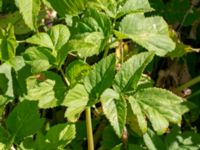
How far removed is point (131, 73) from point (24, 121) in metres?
0.29

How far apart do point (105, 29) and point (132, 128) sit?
38cm

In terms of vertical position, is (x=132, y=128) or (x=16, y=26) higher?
(x=16, y=26)

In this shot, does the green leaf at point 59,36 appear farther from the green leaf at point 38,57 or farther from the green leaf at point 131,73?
the green leaf at point 131,73

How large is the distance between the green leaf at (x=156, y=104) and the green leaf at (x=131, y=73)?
0.03 m

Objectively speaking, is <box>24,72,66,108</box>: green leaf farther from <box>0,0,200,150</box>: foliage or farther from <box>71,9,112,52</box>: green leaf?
<box>71,9,112,52</box>: green leaf

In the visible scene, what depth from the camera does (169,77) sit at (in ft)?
6.11

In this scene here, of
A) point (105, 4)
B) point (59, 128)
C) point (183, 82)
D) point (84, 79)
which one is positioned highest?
point (105, 4)

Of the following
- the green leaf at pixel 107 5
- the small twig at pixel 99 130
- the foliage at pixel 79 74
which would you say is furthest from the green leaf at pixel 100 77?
the small twig at pixel 99 130

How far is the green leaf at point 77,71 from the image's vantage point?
1200mm

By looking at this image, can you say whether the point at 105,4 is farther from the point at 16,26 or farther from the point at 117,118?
the point at 16,26

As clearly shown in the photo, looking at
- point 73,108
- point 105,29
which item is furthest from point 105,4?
point 73,108

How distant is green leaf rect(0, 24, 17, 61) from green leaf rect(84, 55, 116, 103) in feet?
0.67

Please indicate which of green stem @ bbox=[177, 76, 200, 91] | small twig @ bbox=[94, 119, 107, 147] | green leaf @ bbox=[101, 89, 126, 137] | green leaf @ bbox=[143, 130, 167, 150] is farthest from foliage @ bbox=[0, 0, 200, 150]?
green stem @ bbox=[177, 76, 200, 91]

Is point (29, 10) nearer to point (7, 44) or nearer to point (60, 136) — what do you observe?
point (7, 44)
